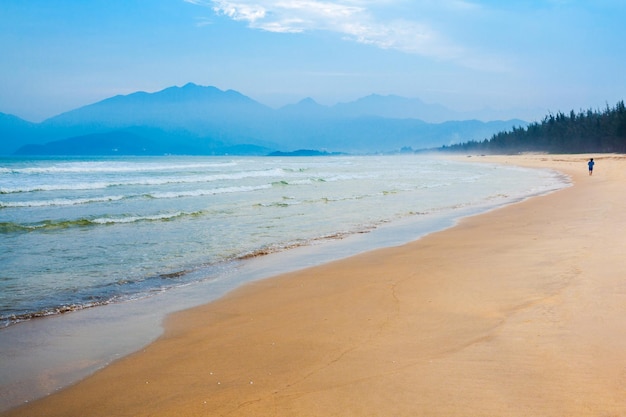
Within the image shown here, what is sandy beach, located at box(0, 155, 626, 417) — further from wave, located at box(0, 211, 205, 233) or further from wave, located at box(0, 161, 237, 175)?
wave, located at box(0, 161, 237, 175)

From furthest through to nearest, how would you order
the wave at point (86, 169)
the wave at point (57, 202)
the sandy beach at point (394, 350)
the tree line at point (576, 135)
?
the tree line at point (576, 135) < the wave at point (86, 169) < the wave at point (57, 202) < the sandy beach at point (394, 350)

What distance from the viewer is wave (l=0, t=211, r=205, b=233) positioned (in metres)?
14.0

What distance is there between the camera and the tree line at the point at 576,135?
281 ft

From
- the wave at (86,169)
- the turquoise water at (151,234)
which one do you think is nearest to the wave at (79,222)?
the turquoise water at (151,234)

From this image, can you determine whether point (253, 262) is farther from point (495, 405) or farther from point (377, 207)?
point (377, 207)

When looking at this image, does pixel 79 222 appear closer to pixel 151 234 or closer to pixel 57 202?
pixel 151 234

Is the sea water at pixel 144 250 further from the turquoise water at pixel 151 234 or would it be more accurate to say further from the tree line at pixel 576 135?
the tree line at pixel 576 135

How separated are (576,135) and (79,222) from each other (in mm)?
109714

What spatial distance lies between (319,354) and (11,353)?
9.93 feet

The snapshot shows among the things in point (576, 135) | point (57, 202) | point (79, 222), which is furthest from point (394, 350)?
point (576, 135)

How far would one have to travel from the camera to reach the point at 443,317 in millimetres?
5238

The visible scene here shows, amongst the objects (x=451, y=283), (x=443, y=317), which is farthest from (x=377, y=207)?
(x=443, y=317)

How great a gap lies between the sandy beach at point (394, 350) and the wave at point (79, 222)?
361 inches

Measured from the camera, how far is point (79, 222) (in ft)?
49.2
